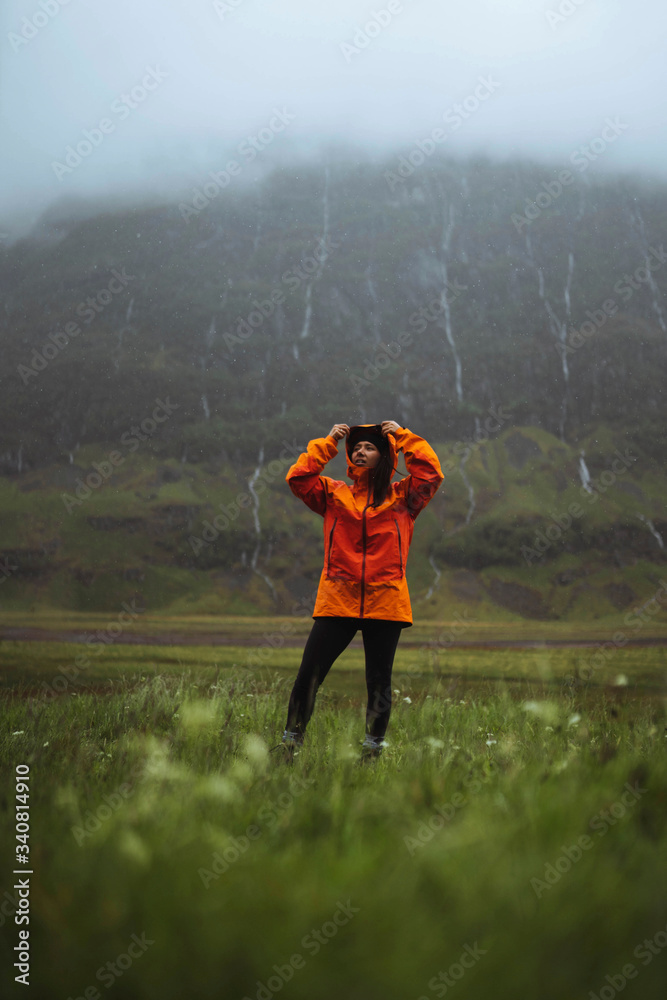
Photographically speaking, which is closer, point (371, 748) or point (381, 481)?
point (371, 748)

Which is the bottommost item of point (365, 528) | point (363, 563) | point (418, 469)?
point (363, 563)

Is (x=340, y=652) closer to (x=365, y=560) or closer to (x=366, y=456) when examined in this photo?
(x=365, y=560)

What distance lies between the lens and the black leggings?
234 inches

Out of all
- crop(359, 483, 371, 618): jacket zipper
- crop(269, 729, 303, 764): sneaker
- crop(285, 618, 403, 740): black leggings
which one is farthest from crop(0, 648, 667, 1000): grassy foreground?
crop(359, 483, 371, 618): jacket zipper

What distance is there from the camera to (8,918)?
7.13ft

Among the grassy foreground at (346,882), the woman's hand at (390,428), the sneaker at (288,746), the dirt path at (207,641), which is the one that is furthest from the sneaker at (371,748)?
the dirt path at (207,641)

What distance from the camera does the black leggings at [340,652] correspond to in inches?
234

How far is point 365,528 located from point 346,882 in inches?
155

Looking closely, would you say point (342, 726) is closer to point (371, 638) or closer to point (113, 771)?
point (371, 638)

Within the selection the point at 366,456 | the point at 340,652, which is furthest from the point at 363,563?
the point at 366,456

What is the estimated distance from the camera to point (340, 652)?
6.07m

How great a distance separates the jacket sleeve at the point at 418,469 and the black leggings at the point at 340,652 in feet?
3.86

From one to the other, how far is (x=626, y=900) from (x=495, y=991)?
2.08ft

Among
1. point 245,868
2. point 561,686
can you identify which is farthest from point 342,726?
point 245,868
